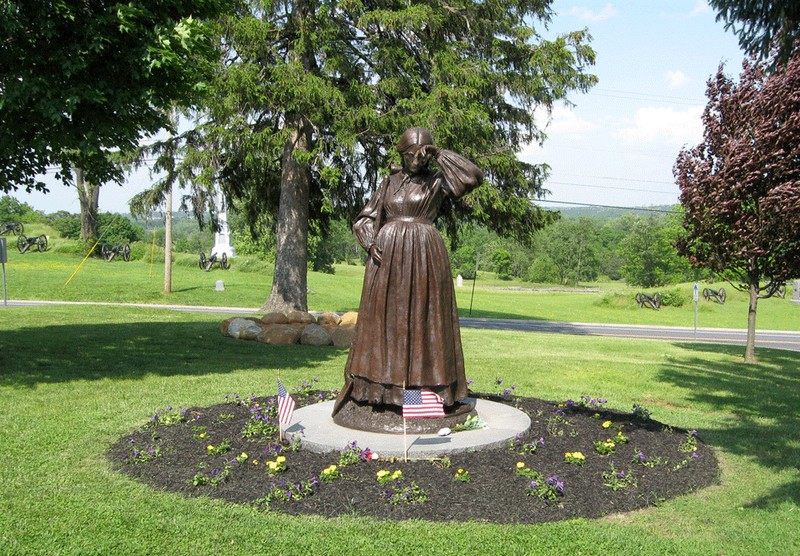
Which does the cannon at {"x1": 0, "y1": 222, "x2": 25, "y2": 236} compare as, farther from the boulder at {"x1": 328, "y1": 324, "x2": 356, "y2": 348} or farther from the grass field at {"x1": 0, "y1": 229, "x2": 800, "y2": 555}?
the boulder at {"x1": 328, "y1": 324, "x2": 356, "y2": 348}

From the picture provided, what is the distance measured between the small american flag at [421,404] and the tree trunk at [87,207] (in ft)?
124

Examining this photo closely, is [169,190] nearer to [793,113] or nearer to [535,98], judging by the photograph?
[535,98]

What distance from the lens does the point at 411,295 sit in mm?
7109

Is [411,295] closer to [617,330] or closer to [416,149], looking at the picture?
[416,149]

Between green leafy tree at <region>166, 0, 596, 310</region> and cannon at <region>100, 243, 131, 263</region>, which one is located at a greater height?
green leafy tree at <region>166, 0, 596, 310</region>

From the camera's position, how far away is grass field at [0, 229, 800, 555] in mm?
5062

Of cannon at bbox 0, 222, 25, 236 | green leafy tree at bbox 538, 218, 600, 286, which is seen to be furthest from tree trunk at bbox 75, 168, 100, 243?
green leafy tree at bbox 538, 218, 600, 286

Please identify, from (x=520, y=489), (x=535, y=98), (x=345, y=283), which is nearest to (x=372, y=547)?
(x=520, y=489)

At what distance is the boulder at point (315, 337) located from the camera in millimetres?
16094

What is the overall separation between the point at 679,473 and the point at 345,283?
122 ft

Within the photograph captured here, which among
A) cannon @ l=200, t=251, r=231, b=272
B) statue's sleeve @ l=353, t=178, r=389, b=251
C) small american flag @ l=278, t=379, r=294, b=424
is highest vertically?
statue's sleeve @ l=353, t=178, r=389, b=251

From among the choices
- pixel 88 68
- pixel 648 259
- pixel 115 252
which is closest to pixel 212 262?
pixel 115 252

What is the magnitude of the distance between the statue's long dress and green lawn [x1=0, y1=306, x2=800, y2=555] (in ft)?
6.45

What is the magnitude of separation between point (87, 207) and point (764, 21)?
42.0 metres
